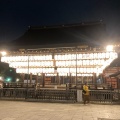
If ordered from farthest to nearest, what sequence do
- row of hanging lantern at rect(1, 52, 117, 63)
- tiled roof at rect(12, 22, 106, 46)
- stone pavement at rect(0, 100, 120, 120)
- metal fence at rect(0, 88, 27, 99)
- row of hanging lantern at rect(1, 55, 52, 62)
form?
tiled roof at rect(12, 22, 106, 46)
row of hanging lantern at rect(1, 55, 52, 62)
row of hanging lantern at rect(1, 52, 117, 63)
metal fence at rect(0, 88, 27, 99)
stone pavement at rect(0, 100, 120, 120)

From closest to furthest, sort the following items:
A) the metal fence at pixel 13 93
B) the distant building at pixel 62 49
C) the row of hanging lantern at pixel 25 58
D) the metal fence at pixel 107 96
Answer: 1. the metal fence at pixel 107 96
2. the metal fence at pixel 13 93
3. the distant building at pixel 62 49
4. the row of hanging lantern at pixel 25 58

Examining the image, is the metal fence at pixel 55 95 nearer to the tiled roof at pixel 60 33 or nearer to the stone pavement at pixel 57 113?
the stone pavement at pixel 57 113

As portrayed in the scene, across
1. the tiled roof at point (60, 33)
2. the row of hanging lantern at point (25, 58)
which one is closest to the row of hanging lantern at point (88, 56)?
the row of hanging lantern at point (25, 58)

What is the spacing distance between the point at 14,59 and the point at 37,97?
6725mm

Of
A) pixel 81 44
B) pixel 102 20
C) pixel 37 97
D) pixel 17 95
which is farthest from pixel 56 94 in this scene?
pixel 102 20

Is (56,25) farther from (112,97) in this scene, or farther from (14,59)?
(112,97)

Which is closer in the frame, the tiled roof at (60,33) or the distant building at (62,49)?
the distant building at (62,49)

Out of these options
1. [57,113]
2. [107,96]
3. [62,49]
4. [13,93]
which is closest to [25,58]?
[13,93]

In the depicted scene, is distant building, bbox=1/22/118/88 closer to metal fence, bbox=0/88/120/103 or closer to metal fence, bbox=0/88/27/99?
metal fence, bbox=0/88/120/103

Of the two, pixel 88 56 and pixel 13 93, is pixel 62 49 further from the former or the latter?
pixel 13 93

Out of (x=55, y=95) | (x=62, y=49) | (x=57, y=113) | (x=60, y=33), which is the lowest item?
(x=57, y=113)

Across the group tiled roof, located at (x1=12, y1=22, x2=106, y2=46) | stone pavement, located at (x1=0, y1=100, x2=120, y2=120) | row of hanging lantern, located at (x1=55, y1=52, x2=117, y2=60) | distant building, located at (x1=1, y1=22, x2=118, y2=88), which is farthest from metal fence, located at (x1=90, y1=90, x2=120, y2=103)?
tiled roof, located at (x1=12, y1=22, x2=106, y2=46)

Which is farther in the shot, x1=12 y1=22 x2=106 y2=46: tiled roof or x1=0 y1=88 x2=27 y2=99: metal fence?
x1=12 y1=22 x2=106 y2=46: tiled roof

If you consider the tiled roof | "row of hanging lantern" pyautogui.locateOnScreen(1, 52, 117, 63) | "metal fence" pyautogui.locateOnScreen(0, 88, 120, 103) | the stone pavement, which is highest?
the tiled roof
